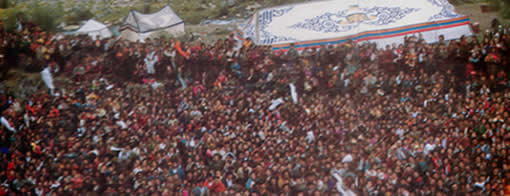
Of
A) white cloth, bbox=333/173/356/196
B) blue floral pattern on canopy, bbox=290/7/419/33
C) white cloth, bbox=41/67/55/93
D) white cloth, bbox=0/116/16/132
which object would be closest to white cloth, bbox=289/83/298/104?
blue floral pattern on canopy, bbox=290/7/419/33

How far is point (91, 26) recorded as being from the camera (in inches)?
218

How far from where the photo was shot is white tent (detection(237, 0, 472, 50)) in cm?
516

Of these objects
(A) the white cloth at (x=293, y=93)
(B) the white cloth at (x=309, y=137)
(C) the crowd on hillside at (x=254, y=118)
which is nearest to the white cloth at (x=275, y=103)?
(C) the crowd on hillside at (x=254, y=118)

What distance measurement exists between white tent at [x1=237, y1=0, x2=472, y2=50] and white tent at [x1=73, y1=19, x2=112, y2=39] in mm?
1733

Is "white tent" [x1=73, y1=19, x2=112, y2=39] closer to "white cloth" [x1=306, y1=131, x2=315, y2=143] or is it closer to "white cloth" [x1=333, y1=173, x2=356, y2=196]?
"white cloth" [x1=306, y1=131, x2=315, y2=143]

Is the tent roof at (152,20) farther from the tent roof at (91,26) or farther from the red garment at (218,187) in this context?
the red garment at (218,187)

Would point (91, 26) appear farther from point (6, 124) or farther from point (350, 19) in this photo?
point (350, 19)

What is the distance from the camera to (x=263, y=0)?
557 centimetres

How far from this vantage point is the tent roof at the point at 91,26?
5527mm

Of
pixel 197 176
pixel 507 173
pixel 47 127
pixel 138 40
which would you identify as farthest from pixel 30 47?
pixel 507 173

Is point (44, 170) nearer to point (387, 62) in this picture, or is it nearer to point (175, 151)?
point (175, 151)

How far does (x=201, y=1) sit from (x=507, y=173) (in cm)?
430

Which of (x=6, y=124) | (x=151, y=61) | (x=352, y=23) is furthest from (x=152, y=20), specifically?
(x=352, y=23)

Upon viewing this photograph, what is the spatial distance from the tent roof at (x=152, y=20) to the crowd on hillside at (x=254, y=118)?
0.71ft
